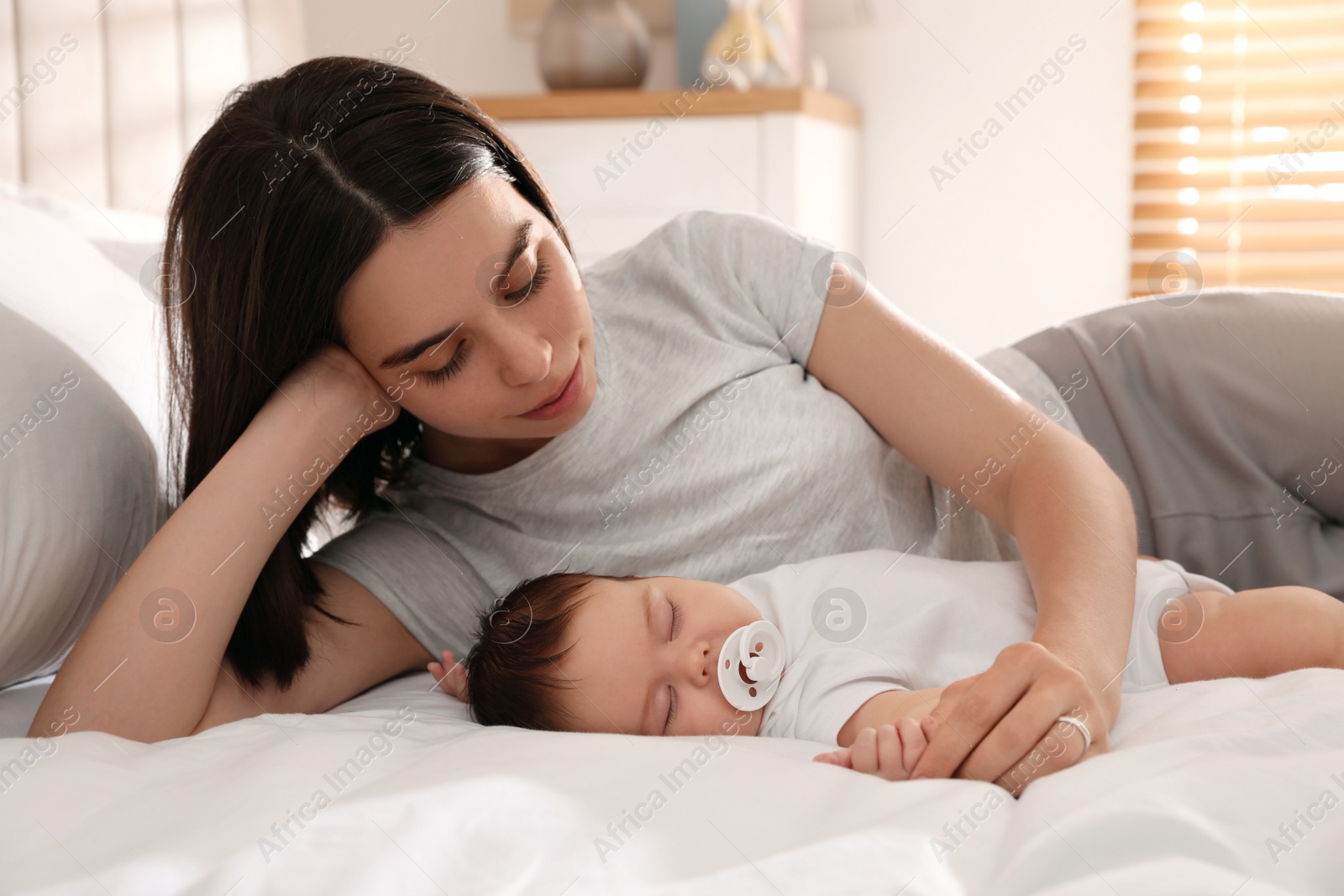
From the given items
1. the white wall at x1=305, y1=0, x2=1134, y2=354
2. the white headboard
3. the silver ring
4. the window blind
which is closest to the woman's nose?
the silver ring

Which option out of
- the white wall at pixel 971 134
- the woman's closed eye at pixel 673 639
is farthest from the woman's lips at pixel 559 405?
the white wall at pixel 971 134

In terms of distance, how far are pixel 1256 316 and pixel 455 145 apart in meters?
0.84

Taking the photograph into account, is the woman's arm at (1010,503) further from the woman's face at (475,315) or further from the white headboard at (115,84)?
the white headboard at (115,84)

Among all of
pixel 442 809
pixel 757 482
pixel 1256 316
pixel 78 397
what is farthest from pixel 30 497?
pixel 1256 316

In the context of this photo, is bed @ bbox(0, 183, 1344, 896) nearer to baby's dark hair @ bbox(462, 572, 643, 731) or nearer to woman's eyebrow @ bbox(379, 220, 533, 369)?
baby's dark hair @ bbox(462, 572, 643, 731)

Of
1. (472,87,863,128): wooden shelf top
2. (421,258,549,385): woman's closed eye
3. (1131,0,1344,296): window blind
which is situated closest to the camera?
(421,258,549,385): woman's closed eye

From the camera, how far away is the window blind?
2441 millimetres

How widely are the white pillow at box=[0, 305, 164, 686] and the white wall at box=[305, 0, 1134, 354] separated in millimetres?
1859

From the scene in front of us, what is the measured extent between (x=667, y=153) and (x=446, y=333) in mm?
1457

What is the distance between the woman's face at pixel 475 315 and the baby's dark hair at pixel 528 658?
161 millimetres

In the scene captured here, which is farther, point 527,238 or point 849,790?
point 527,238

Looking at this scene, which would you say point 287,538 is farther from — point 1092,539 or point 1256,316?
point 1256,316

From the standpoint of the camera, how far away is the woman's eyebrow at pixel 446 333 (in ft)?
2.91

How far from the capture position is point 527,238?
3.00 feet
